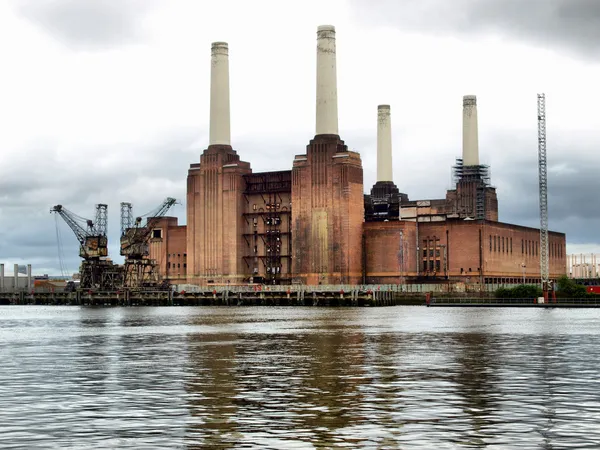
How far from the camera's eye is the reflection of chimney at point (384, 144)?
187 metres

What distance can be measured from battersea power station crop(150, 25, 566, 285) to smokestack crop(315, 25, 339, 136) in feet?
0.55

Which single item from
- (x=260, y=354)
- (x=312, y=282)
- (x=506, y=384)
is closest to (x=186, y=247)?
(x=312, y=282)

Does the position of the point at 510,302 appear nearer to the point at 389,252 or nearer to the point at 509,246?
the point at 389,252

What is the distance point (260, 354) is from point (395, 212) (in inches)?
5457

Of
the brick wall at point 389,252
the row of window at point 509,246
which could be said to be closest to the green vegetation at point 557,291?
the brick wall at point 389,252

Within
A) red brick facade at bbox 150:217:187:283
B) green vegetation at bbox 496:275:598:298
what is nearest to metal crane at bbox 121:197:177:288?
red brick facade at bbox 150:217:187:283

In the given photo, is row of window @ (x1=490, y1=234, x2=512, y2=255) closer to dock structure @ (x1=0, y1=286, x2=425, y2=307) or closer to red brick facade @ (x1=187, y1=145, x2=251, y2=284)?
dock structure @ (x1=0, y1=286, x2=425, y2=307)

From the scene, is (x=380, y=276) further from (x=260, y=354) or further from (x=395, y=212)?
(x=260, y=354)

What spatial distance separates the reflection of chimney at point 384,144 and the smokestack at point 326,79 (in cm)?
2681

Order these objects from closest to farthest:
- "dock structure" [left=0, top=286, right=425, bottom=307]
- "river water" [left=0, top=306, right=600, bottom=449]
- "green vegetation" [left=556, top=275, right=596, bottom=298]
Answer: "river water" [left=0, top=306, right=600, bottom=449]
"green vegetation" [left=556, top=275, right=596, bottom=298]
"dock structure" [left=0, top=286, right=425, bottom=307]

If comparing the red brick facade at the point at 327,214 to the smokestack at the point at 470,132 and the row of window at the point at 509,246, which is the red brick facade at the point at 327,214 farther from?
the smokestack at the point at 470,132

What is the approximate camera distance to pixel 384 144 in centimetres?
18912

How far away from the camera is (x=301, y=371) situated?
36844mm

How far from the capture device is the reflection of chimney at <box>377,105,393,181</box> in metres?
187
